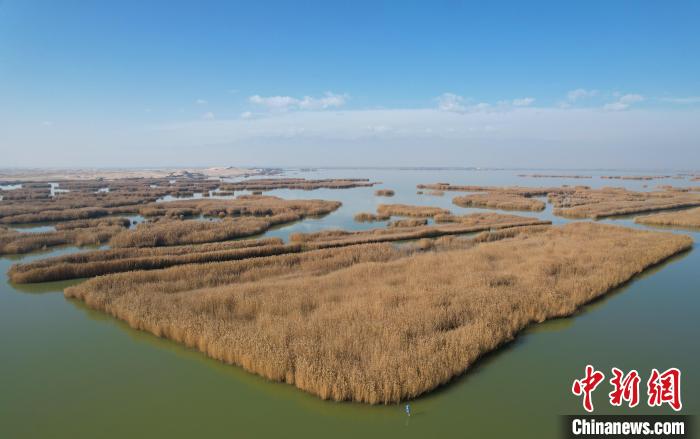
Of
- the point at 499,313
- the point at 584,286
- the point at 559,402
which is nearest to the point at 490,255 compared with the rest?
the point at 584,286

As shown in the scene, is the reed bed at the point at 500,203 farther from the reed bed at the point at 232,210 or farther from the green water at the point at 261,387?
the green water at the point at 261,387

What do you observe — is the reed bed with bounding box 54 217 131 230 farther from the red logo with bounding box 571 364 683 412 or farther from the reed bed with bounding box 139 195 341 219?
the red logo with bounding box 571 364 683 412

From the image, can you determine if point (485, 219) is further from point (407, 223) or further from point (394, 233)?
point (394, 233)

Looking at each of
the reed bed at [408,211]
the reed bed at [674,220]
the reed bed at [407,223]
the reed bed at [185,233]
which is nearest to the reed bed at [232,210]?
the reed bed at [408,211]

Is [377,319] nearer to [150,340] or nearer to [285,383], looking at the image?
[285,383]

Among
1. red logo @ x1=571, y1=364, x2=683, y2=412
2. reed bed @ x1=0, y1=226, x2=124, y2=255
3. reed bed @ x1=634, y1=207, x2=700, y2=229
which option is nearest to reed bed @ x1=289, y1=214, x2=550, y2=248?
reed bed @ x1=634, y1=207, x2=700, y2=229
